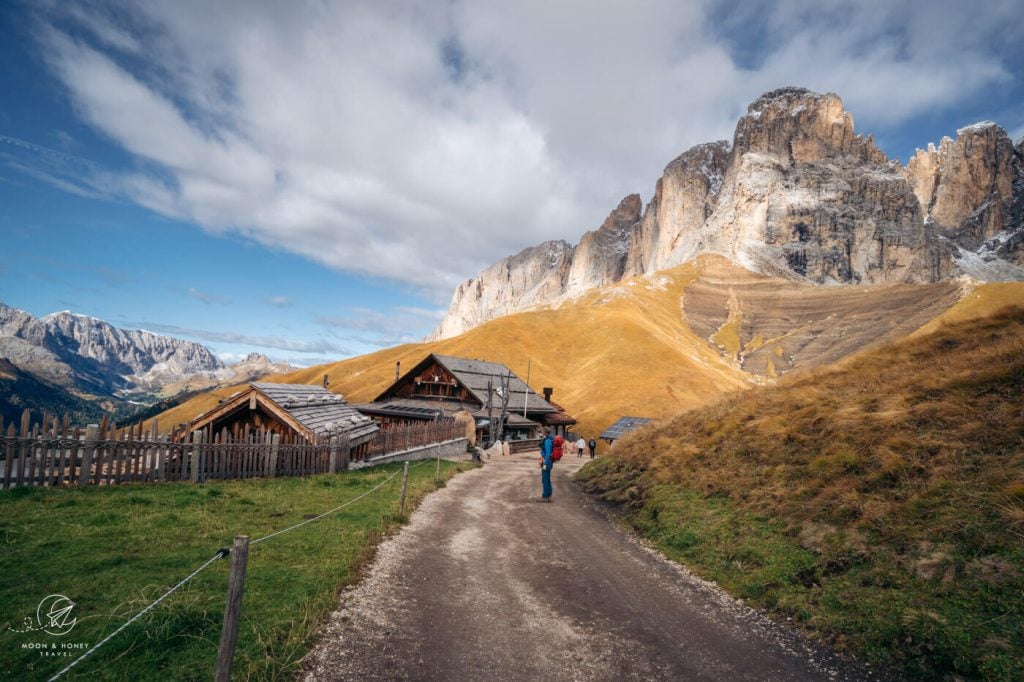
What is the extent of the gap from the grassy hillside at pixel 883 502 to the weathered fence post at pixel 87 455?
14.9 m

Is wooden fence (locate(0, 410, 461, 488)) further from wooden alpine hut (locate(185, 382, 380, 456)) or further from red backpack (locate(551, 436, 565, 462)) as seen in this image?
red backpack (locate(551, 436, 565, 462))

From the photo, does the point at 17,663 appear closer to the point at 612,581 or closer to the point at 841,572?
the point at 612,581

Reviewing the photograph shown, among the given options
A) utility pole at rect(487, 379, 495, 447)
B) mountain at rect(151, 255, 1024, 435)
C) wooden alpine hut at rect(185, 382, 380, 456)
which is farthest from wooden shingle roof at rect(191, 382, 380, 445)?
mountain at rect(151, 255, 1024, 435)

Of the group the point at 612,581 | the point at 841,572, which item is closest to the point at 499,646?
the point at 612,581

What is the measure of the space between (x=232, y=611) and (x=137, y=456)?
→ 40.8ft

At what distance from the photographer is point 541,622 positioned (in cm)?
732

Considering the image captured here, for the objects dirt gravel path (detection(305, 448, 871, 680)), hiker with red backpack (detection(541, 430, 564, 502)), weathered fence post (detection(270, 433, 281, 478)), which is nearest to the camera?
dirt gravel path (detection(305, 448, 871, 680))

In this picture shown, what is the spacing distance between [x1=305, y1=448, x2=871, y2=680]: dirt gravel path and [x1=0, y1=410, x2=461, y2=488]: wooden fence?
26.8ft

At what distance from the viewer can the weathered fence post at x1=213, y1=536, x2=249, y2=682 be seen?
4625 mm

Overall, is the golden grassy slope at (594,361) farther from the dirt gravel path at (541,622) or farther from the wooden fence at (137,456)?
the dirt gravel path at (541,622)

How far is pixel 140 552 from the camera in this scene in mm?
8203

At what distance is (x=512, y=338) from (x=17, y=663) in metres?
97.8

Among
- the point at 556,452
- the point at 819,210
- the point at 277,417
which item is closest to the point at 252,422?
the point at 277,417

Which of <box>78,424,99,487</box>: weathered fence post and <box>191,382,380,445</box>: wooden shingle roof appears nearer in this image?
<box>78,424,99,487</box>: weathered fence post
